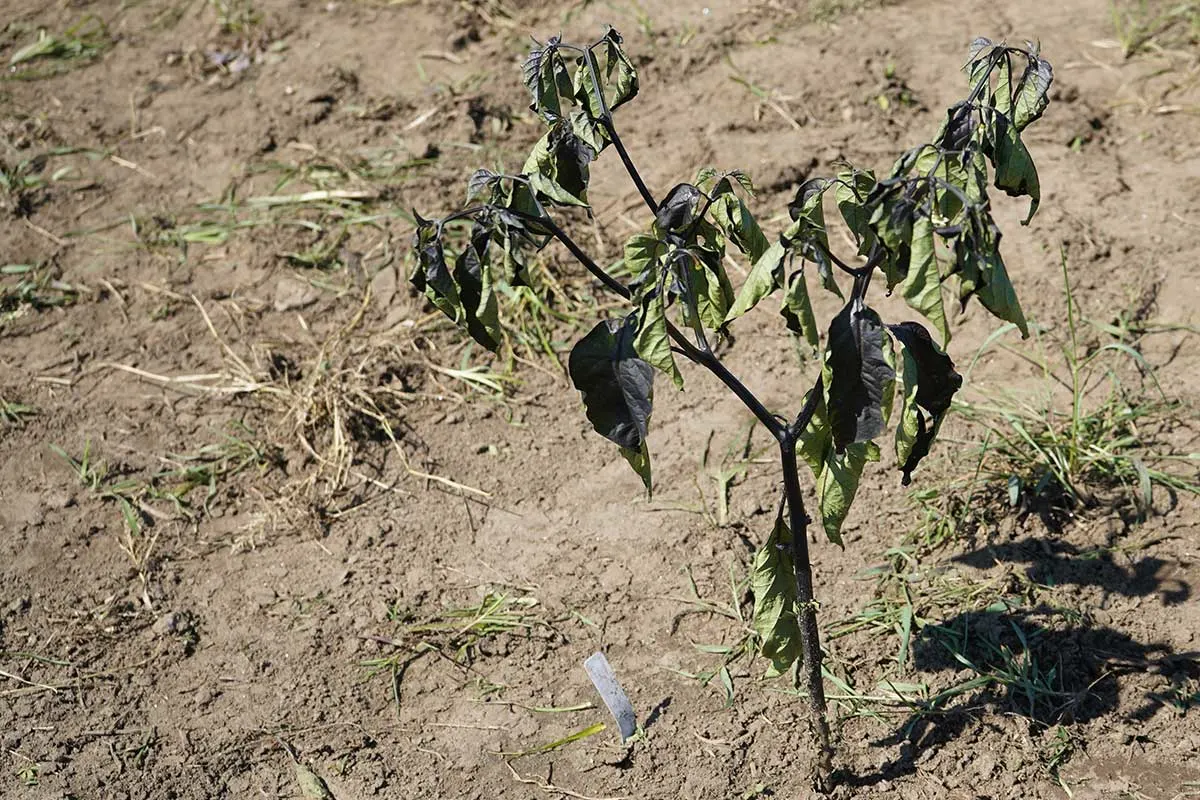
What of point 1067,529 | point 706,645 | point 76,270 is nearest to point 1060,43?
point 1067,529

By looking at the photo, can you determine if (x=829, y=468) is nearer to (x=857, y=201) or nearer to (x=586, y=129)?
(x=857, y=201)

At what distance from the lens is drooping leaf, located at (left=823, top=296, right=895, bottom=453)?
189 centimetres

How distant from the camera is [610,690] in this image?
2680mm

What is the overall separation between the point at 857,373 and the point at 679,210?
45cm

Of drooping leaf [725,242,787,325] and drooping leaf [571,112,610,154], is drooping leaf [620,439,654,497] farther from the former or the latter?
drooping leaf [571,112,610,154]

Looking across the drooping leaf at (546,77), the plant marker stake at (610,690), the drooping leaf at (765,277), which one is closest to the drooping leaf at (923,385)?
the drooping leaf at (765,277)

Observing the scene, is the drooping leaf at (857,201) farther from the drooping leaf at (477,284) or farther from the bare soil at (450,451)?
the bare soil at (450,451)

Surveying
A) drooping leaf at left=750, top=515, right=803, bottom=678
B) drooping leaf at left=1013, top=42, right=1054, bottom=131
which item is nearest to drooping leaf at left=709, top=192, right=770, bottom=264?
drooping leaf at left=1013, top=42, right=1054, bottom=131

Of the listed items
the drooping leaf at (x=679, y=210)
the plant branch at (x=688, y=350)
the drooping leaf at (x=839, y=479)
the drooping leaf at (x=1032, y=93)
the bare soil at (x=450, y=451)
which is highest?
the drooping leaf at (x=1032, y=93)

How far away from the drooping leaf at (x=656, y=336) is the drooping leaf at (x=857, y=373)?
0.25 m

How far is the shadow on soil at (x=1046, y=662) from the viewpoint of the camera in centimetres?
272

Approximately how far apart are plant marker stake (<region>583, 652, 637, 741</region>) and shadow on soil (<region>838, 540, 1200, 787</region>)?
48cm

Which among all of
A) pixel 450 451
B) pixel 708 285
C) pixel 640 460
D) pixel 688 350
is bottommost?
pixel 450 451

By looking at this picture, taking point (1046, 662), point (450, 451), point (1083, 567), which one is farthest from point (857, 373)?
point (450, 451)
